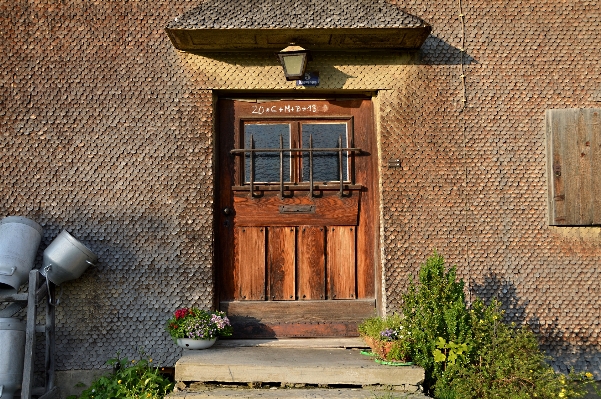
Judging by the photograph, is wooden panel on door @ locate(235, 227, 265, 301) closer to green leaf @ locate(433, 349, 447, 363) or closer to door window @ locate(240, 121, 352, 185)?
door window @ locate(240, 121, 352, 185)

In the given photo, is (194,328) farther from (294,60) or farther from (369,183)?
(294,60)

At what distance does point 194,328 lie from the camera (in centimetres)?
530

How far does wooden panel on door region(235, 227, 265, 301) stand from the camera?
19.5 feet

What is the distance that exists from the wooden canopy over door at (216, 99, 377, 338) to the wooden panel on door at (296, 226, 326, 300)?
1 centimetres

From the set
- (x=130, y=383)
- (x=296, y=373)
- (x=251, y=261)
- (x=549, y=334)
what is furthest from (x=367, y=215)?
(x=130, y=383)

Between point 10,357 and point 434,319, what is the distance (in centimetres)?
386

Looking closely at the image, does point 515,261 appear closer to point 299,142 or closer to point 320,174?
point 320,174

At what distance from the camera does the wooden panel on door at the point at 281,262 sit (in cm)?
596

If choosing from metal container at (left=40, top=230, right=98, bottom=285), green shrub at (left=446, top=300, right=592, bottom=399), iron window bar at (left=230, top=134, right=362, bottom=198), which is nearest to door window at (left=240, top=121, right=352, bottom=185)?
iron window bar at (left=230, top=134, right=362, bottom=198)

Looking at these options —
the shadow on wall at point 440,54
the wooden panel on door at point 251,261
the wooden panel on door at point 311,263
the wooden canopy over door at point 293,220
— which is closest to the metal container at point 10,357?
the wooden canopy over door at point 293,220

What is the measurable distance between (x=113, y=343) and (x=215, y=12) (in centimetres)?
348

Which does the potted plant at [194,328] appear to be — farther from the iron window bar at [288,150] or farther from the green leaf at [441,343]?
the green leaf at [441,343]

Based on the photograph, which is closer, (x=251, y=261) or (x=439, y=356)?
(x=439, y=356)

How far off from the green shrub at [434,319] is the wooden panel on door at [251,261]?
1.65 m
